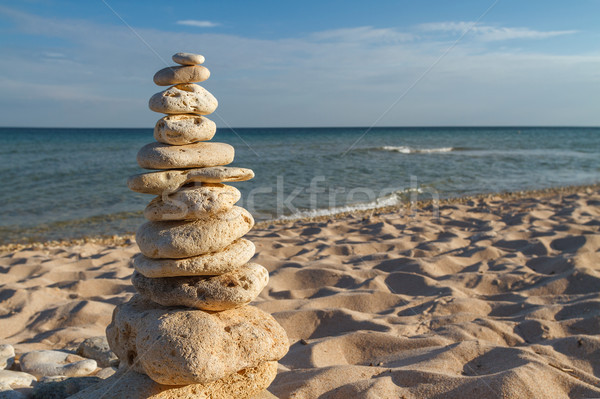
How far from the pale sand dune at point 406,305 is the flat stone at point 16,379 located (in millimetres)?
715

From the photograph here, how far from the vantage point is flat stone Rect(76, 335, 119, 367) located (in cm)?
372

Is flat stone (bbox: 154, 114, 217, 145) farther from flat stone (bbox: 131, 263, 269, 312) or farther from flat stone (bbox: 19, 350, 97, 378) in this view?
flat stone (bbox: 19, 350, 97, 378)

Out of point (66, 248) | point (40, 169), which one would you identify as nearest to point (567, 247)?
point (66, 248)

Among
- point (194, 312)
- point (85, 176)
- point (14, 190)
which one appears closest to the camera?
point (194, 312)

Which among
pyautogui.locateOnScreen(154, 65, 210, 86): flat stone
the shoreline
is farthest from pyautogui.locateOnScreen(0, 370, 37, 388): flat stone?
the shoreline

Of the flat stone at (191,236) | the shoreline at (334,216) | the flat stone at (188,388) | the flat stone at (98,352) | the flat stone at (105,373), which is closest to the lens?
the flat stone at (188,388)

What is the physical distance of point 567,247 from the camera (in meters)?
6.20

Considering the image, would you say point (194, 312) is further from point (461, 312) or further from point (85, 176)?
point (85, 176)

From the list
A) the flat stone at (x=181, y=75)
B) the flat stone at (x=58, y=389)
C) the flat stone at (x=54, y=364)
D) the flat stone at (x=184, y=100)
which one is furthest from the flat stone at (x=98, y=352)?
the flat stone at (x=181, y=75)

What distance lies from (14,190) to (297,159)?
13023 mm

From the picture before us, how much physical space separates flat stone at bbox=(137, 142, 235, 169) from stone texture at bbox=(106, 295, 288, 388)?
3.04ft

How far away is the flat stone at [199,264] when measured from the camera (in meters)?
2.78

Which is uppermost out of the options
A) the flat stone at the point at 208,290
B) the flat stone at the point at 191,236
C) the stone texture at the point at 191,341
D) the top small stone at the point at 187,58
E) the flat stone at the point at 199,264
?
the top small stone at the point at 187,58

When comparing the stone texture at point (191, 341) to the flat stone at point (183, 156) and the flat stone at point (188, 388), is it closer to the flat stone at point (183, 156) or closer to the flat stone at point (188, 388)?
the flat stone at point (188, 388)
